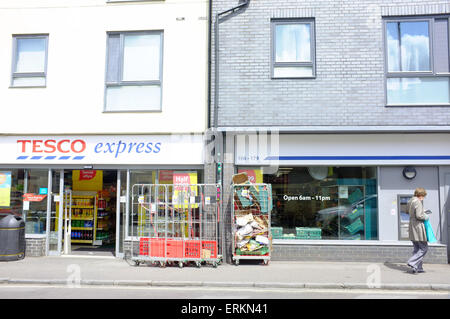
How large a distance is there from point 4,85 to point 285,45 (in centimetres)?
785

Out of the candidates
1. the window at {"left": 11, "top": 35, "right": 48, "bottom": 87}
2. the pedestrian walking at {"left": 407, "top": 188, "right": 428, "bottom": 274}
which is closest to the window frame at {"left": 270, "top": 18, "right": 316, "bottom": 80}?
the pedestrian walking at {"left": 407, "top": 188, "right": 428, "bottom": 274}

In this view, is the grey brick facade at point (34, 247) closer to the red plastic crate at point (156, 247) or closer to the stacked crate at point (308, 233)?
the red plastic crate at point (156, 247)

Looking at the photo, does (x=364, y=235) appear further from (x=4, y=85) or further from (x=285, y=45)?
(x=4, y=85)

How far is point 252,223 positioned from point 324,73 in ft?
14.0

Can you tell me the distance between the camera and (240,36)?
10742 millimetres

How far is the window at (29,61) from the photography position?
11406 mm

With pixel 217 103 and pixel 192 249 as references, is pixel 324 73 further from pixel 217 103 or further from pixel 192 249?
pixel 192 249

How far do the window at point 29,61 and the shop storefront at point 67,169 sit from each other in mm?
1627

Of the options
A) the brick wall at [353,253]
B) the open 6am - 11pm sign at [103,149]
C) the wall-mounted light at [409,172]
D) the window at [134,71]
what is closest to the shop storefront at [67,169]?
the open 6am - 11pm sign at [103,149]

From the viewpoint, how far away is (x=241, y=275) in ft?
28.0

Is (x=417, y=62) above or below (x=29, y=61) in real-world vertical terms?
below

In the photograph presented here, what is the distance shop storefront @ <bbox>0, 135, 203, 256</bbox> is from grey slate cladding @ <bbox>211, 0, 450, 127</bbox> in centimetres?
163

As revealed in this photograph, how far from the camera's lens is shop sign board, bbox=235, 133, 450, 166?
1016cm

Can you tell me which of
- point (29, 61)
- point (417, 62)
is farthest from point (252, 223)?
point (29, 61)
